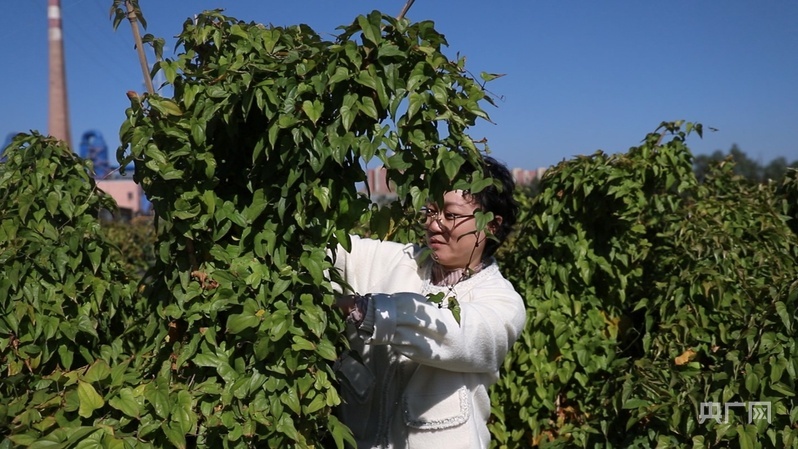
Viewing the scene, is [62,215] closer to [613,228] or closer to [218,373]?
[218,373]

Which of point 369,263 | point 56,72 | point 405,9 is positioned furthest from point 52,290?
point 56,72

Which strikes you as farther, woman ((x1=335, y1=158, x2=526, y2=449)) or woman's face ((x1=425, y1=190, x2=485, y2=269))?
woman's face ((x1=425, y1=190, x2=485, y2=269))

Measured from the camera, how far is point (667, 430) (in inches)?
106

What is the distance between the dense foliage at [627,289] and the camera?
9.63ft

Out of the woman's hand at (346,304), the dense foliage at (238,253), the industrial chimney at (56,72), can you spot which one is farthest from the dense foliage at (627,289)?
the industrial chimney at (56,72)

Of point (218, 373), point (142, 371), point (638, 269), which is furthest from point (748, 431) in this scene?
point (142, 371)

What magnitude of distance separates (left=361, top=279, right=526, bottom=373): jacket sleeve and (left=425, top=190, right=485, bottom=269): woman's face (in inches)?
7.1

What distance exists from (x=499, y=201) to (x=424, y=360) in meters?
0.64

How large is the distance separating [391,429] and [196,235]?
0.85 metres

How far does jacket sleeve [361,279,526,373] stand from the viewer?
182 cm

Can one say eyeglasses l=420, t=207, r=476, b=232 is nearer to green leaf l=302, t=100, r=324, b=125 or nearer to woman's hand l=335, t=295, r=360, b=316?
woman's hand l=335, t=295, r=360, b=316

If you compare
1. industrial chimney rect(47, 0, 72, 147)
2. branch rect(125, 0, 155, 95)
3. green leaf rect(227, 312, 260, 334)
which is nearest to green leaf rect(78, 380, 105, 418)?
green leaf rect(227, 312, 260, 334)

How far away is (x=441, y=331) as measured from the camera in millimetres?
1863

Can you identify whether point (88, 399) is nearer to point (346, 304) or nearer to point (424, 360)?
point (346, 304)
